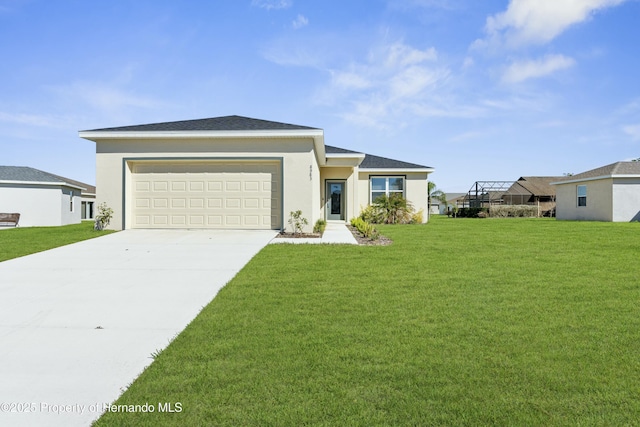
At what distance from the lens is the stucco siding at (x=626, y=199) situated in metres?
22.2

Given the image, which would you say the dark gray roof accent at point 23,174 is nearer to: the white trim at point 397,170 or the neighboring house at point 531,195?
the white trim at point 397,170

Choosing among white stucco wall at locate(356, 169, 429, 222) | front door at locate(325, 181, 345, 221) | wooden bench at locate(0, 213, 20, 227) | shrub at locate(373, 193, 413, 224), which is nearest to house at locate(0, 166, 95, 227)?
wooden bench at locate(0, 213, 20, 227)

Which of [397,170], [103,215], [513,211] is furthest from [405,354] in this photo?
[513,211]

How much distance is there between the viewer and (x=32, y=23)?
12.0 m

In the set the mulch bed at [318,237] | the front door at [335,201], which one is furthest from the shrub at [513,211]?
the mulch bed at [318,237]

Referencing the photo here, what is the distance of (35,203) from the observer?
23.7 metres

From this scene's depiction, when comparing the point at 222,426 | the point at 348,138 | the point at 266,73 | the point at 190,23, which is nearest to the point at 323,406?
the point at 222,426

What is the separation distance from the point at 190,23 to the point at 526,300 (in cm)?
1311

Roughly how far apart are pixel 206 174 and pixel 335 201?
910 cm

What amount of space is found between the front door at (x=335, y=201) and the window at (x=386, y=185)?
110 inches

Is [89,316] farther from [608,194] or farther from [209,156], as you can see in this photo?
[608,194]

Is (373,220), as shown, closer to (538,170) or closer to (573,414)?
(573,414)

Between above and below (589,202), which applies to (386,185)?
above

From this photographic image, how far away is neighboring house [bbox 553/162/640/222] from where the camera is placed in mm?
22234
